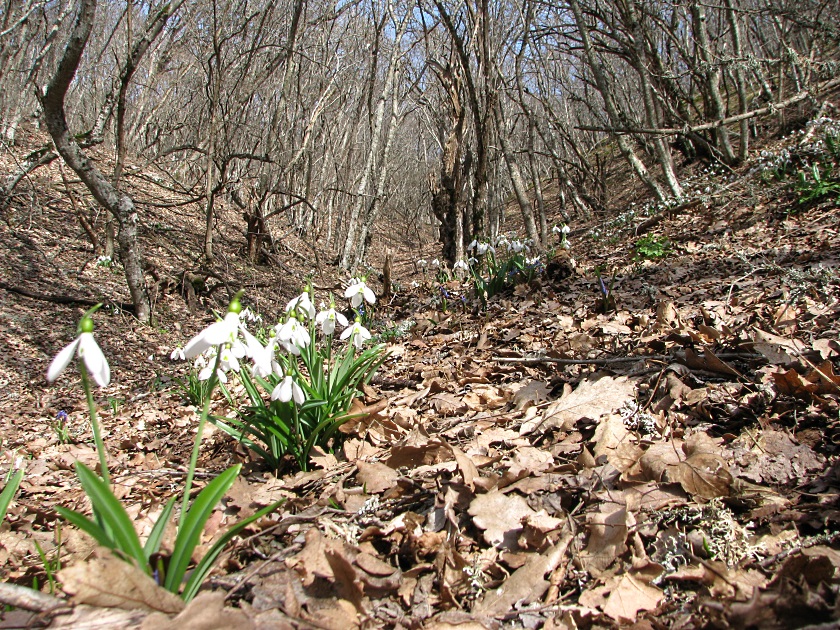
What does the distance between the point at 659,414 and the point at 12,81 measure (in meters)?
13.9

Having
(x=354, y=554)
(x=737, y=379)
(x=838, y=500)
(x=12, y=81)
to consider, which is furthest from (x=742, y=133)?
(x=12, y=81)

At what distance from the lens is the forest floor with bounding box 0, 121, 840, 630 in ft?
3.54

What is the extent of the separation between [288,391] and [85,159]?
15.8 feet

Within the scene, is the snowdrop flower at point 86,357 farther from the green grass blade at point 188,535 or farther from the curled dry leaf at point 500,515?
the curled dry leaf at point 500,515

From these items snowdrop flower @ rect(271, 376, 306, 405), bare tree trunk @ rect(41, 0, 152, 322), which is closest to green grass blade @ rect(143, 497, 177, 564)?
snowdrop flower @ rect(271, 376, 306, 405)

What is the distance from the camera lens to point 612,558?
3.94 ft

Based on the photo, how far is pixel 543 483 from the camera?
1.48 m

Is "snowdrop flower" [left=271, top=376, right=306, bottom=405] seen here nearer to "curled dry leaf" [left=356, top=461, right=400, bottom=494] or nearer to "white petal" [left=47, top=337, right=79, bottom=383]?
"curled dry leaf" [left=356, top=461, right=400, bottom=494]

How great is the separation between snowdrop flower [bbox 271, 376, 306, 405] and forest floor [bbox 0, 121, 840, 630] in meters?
0.34

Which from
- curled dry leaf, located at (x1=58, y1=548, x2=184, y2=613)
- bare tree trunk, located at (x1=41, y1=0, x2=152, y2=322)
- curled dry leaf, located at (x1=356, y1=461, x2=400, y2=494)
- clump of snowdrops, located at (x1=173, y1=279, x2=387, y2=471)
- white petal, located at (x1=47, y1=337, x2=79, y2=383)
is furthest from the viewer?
bare tree trunk, located at (x1=41, y1=0, x2=152, y2=322)

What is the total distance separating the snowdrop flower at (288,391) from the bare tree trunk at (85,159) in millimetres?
4420

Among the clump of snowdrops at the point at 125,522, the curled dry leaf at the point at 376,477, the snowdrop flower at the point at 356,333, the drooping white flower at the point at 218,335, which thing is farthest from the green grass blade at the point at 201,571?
the snowdrop flower at the point at 356,333

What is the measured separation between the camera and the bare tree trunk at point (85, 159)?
14.3 feet

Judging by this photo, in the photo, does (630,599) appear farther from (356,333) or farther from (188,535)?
(356,333)
